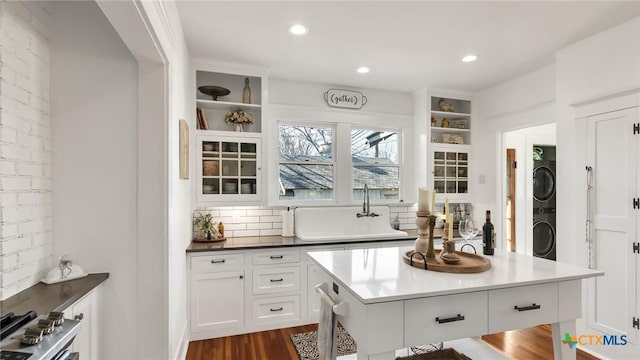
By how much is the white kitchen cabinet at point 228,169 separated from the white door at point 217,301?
0.76m

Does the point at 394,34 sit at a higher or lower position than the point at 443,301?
higher

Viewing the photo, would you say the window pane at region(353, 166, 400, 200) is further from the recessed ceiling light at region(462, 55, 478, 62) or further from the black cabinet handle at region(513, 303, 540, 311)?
the black cabinet handle at region(513, 303, 540, 311)

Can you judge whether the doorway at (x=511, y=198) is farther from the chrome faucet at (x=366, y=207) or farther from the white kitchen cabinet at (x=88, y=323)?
the white kitchen cabinet at (x=88, y=323)

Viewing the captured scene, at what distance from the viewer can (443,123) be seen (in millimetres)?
4227

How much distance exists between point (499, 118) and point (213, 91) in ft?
11.0

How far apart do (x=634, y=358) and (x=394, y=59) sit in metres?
3.12

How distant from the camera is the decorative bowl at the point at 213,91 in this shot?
3189 mm

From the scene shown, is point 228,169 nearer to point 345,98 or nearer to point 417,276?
point 345,98

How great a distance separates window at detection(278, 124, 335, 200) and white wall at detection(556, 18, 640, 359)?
2344 mm

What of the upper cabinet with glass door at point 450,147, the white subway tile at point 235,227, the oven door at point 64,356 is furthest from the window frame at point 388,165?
the oven door at point 64,356

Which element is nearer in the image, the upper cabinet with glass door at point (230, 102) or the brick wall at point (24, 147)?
the brick wall at point (24, 147)

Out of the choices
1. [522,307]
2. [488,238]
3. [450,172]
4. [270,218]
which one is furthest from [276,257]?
[450,172]

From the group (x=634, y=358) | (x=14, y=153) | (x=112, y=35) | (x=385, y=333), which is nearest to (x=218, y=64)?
(x=112, y=35)

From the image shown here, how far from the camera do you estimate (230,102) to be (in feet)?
11.0
